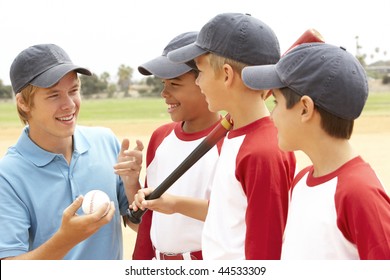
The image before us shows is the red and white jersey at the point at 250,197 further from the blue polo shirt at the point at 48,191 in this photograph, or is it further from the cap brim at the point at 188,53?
the blue polo shirt at the point at 48,191

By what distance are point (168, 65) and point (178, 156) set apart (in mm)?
489

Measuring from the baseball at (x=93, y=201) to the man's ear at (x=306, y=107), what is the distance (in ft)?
3.67

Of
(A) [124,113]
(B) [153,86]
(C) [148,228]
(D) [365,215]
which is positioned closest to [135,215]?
(C) [148,228]

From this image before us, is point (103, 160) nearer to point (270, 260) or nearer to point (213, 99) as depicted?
point (213, 99)

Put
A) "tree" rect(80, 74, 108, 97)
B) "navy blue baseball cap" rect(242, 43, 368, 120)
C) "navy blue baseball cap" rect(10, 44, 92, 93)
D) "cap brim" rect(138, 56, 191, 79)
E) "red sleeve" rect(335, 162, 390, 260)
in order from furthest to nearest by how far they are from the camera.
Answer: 1. "tree" rect(80, 74, 108, 97)
2. "cap brim" rect(138, 56, 191, 79)
3. "navy blue baseball cap" rect(10, 44, 92, 93)
4. "navy blue baseball cap" rect(242, 43, 368, 120)
5. "red sleeve" rect(335, 162, 390, 260)

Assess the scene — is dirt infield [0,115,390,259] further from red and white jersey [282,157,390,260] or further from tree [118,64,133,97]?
tree [118,64,133,97]

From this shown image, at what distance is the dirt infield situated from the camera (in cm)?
1206

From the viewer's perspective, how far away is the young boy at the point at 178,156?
9.91 ft

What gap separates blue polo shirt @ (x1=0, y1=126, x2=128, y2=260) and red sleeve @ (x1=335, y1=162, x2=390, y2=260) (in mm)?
1495

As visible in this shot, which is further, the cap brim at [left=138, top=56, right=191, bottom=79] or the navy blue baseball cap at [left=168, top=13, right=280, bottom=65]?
the cap brim at [left=138, top=56, right=191, bottom=79]

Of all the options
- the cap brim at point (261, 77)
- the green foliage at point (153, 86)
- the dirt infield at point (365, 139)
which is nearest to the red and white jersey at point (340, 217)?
the cap brim at point (261, 77)

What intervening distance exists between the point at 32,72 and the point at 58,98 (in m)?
0.18

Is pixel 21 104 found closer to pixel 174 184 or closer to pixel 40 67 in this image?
pixel 40 67

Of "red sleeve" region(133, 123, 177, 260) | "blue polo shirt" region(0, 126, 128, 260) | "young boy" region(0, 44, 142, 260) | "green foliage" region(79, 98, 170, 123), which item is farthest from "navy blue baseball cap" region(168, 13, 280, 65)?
"green foliage" region(79, 98, 170, 123)
